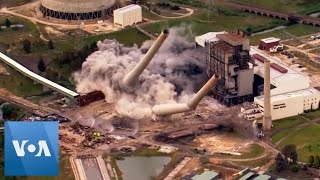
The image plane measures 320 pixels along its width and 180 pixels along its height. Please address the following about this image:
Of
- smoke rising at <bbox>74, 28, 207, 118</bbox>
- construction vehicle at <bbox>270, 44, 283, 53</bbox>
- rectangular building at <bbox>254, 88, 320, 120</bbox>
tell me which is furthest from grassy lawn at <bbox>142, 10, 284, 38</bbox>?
rectangular building at <bbox>254, 88, 320, 120</bbox>

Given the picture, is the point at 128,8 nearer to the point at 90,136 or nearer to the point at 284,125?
the point at 90,136

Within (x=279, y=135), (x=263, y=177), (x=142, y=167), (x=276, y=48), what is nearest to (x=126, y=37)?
(x=276, y=48)

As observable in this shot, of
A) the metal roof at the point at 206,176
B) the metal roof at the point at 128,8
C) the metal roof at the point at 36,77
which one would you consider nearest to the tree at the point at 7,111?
the metal roof at the point at 36,77

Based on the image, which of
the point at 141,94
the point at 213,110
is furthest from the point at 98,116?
the point at 213,110

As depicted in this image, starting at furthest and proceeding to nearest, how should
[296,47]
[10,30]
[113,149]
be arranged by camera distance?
[10,30], [296,47], [113,149]

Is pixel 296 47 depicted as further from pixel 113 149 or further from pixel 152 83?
pixel 113 149

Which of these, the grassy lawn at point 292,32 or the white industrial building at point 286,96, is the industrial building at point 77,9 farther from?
the white industrial building at point 286,96

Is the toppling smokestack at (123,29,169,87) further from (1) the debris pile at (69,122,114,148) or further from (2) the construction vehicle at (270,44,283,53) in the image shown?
(2) the construction vehicle at (270,44,283,53)
